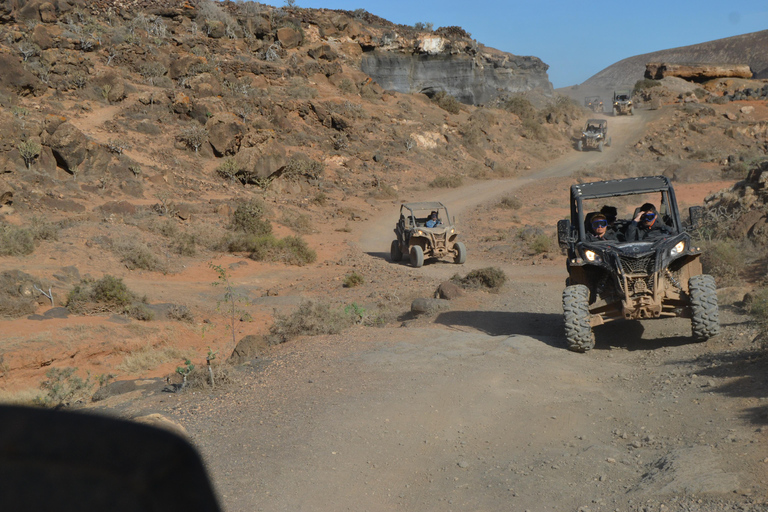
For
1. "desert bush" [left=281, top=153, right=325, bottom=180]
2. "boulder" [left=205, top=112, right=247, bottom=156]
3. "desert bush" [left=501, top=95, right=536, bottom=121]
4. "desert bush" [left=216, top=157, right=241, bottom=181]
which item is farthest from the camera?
"desert bush" [left=501, top=95, right=536, bottom=121]

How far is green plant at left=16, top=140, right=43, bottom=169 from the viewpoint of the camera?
2106 centimetres

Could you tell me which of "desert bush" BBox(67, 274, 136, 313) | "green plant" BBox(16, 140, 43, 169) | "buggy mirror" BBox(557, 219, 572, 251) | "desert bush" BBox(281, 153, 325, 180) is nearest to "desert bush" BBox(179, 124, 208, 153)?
"desert bush" BBox(281, 153, 325, 180)

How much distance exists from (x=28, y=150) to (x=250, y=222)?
7816 mm

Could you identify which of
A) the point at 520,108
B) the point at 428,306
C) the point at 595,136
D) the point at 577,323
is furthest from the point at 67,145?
the point at 520,108

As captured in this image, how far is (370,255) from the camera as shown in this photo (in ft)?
66.2

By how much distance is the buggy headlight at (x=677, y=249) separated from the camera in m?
7.96

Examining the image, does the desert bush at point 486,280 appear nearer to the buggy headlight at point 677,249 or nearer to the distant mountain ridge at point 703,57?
the buggy headlight at point 677,249

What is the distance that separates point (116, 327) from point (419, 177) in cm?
2626

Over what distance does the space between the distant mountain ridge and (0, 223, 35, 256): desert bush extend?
339 ft

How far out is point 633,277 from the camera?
7.91 m

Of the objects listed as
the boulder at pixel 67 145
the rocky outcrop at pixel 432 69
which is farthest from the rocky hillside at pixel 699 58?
the boulder at pixel 67 145

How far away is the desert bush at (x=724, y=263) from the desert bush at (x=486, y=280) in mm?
4276

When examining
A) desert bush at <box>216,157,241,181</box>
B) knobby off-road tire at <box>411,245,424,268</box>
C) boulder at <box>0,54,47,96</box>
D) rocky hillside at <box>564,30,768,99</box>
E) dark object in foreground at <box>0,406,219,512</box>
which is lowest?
knobby off-road tire at <box>411,245,424,268</box>

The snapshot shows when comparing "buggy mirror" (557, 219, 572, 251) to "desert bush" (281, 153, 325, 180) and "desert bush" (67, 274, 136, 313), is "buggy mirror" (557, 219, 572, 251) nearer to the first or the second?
"desert bush" (67, 274, 136, 313)
